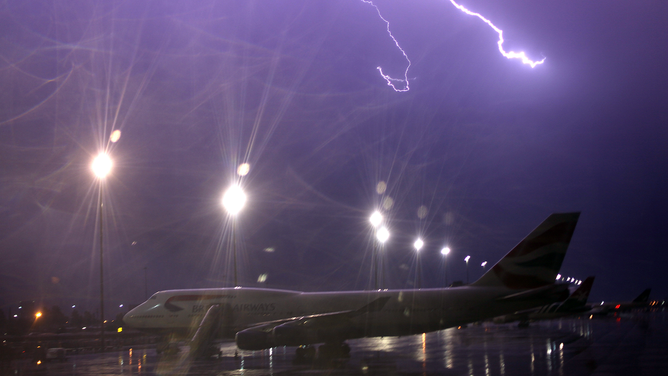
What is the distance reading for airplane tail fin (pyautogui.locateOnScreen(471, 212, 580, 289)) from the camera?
21.2 m

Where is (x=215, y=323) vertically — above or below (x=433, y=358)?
above

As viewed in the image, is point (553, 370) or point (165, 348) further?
point (165, 348)

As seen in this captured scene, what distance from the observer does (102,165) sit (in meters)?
22.4

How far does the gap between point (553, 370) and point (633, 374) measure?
2.00 metres

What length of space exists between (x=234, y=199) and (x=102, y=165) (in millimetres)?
6566

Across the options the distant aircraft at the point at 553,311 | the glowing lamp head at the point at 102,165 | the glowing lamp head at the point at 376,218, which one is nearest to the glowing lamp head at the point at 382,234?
the glowing lamp head at the point at 376,218

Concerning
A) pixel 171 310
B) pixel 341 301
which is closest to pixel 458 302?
pixel 341 301

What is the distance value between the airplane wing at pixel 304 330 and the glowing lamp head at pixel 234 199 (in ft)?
25.8

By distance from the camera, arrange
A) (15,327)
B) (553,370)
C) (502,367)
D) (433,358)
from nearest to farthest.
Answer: (553,370) → (502,367) → (433,358) → (15,327)

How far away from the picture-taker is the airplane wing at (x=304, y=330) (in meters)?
19.3

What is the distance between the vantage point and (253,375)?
49.3 ft

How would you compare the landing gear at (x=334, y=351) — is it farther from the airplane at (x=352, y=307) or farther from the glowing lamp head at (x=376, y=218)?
the glowing lamp head at (x=376, y=218)

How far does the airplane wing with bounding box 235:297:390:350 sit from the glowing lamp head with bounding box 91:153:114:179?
384 inches

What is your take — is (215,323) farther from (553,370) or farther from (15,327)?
(15,327)
